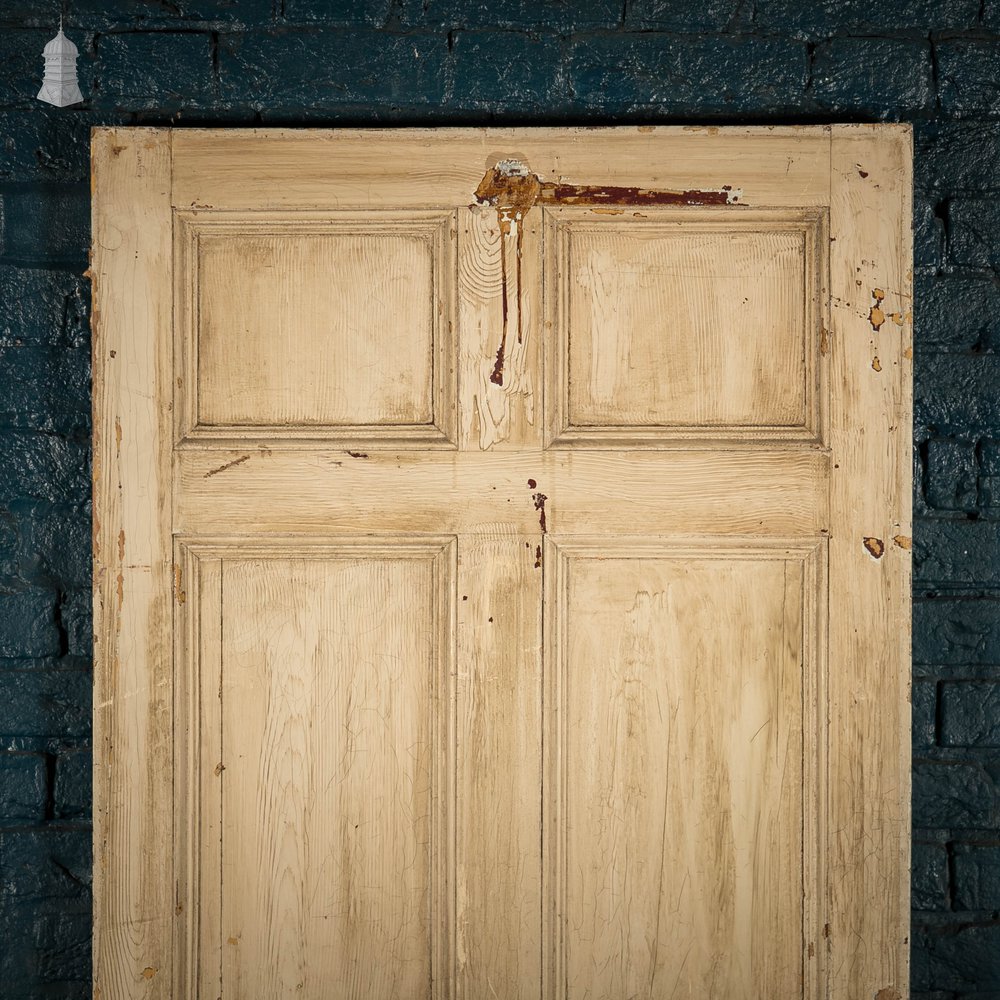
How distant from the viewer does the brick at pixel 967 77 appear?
139 cm

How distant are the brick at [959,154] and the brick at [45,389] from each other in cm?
145

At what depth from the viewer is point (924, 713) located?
4.63ft

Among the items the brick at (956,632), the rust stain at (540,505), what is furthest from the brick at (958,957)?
the rust stain at (540,505)

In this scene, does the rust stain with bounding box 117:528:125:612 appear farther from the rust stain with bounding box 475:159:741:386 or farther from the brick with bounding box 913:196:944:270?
the brick with bounding box 913:196:944:270

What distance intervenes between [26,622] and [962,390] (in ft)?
5.34

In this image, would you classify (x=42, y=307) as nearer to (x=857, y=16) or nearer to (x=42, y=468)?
(x=42, y=468)

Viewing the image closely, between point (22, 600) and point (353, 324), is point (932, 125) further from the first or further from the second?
point (22, 600)

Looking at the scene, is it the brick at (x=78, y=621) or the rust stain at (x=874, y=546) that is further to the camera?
the brick at (x=78, y=621)

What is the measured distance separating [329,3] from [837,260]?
93 centimetres

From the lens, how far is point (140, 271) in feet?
4.34

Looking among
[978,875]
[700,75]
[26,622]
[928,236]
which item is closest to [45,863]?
[26,622]

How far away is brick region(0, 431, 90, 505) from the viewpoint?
4.62ft

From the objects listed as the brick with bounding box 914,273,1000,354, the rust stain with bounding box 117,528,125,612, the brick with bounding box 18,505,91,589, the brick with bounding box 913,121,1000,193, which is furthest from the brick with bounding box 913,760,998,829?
the brick with bounding box 18,505,91,589

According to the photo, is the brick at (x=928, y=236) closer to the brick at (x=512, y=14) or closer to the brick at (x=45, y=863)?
the brick at (x=512, y=14)
